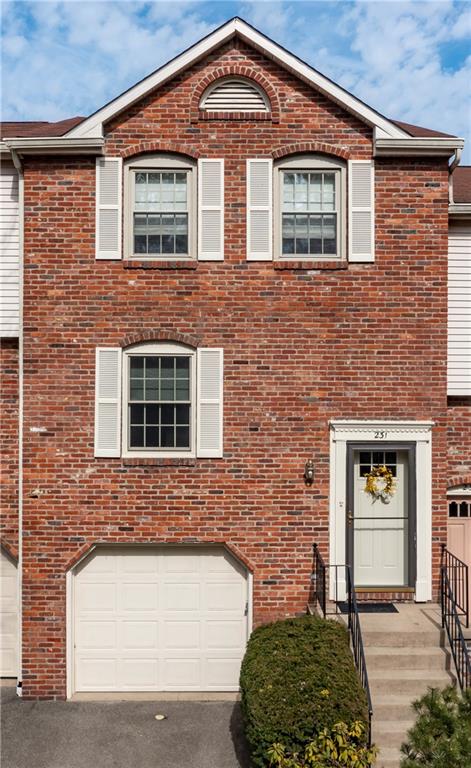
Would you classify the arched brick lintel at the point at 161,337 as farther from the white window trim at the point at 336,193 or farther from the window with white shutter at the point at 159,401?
the white window trim at the point at 336,193

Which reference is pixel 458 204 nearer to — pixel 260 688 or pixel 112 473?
pixel 112 473

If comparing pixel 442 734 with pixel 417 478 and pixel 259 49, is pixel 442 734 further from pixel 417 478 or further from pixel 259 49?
pixel 259 49

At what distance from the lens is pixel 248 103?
8.59m

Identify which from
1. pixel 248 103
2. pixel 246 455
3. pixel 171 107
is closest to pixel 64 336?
pixel 246 455

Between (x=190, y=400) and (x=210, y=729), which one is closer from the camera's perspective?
(x=210, y=729)

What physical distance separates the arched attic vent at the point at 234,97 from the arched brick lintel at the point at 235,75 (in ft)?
0.20

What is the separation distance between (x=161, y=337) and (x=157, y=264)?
1040 millimetres

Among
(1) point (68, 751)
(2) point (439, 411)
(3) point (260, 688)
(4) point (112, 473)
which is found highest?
(2) point (439, 411)

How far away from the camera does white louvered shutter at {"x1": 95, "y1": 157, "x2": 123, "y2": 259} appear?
8477 millimetres

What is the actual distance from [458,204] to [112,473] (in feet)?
21.5

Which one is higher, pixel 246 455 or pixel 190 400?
pixel 190 400

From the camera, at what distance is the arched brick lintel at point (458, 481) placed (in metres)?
9.13

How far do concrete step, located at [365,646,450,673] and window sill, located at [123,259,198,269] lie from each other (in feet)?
18.3

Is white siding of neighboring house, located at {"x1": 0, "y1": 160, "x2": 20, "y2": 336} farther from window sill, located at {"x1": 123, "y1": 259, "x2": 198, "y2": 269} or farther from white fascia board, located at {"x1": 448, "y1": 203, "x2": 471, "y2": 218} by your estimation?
white fascia board, located at {"x1": 448, "y1": 203, "x2": 471, "y2": 218}
